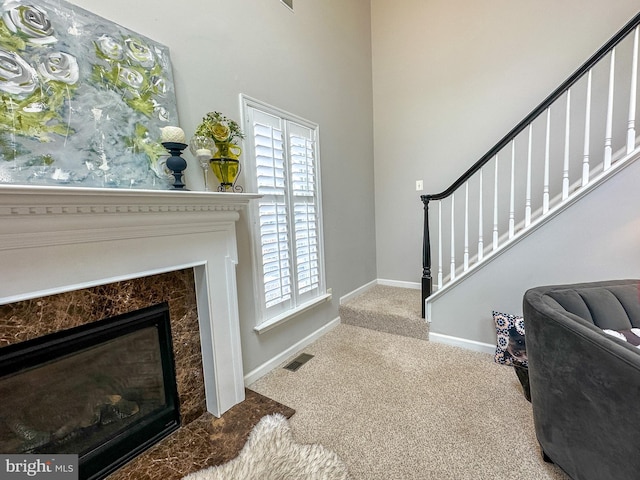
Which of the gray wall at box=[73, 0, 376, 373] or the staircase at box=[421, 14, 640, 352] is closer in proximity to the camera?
the gray wall at box=[73, 0, 376, 373]

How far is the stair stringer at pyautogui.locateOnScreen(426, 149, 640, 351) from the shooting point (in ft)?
6.06

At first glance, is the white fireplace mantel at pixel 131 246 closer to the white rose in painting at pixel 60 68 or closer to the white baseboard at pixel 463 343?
the white rose in painting at pixel 60 68

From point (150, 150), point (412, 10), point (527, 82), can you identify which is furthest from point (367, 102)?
point (150, 150)

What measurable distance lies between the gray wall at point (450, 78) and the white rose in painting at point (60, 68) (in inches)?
126

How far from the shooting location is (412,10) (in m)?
3.36

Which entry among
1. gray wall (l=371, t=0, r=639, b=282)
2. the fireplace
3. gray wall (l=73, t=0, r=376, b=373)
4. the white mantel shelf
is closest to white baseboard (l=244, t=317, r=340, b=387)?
gray wall (l=73, t=0, r=376, b=373)

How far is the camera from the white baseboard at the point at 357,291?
125 inches

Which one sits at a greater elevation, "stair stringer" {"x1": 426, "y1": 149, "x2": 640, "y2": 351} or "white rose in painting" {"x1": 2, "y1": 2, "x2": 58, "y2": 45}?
"white rose in painting" {"x1": 2, "y1": 2, "x2": 58, "y2": 45}

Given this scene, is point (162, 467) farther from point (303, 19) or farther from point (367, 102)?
point (367, 102)

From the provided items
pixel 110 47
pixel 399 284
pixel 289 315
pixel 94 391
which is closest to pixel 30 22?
pixel 110 47

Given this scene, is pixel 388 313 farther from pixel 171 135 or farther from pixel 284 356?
pixel 171 135

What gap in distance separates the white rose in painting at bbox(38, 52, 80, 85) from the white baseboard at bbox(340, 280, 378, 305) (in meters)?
2.72

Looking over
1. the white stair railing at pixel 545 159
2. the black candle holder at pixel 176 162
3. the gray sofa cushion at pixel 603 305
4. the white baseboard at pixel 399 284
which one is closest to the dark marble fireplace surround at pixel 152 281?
the black candle holder at pixel 176 162

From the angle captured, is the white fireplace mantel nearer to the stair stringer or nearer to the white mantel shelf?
the white mantel shelf
